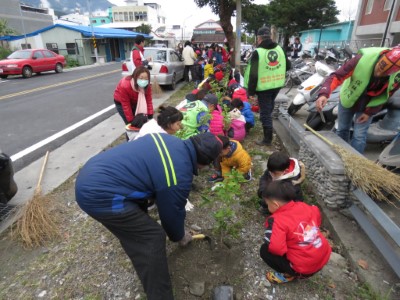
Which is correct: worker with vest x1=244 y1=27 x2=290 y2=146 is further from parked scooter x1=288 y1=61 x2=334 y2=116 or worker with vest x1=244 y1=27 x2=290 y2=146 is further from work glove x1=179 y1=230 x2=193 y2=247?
work glove x1=179 y1=230 x2=193 y2=247

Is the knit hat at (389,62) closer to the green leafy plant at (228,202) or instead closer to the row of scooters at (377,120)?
the row of scooters at (377,120)

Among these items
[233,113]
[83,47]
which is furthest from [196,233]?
[83,47]

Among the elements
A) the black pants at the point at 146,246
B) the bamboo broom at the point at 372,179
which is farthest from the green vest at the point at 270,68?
the black pants at the point at 146,246

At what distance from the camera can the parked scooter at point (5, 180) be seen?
2.82 meters

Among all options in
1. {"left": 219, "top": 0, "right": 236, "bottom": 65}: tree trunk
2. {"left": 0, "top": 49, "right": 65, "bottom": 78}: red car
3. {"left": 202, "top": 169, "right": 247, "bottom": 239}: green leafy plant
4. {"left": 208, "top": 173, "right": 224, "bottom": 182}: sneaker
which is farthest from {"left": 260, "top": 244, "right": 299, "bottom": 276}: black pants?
{"left": 0, "top": 49, "right": 65, "bottom": 78}: red car

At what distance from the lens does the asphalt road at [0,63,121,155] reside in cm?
546

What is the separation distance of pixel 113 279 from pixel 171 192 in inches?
42.4

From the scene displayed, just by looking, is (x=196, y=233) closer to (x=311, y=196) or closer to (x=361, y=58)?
(x=311, y=196)

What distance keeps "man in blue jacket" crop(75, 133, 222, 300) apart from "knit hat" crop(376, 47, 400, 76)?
6.77 feet

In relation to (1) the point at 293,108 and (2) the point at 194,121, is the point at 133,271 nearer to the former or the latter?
(2) the point at 194,121

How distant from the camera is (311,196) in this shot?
317 centimetres

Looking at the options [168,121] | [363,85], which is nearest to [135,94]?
[168,121]

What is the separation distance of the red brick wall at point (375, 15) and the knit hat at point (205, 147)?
22926 mm

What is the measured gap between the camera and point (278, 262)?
79.8 inches
